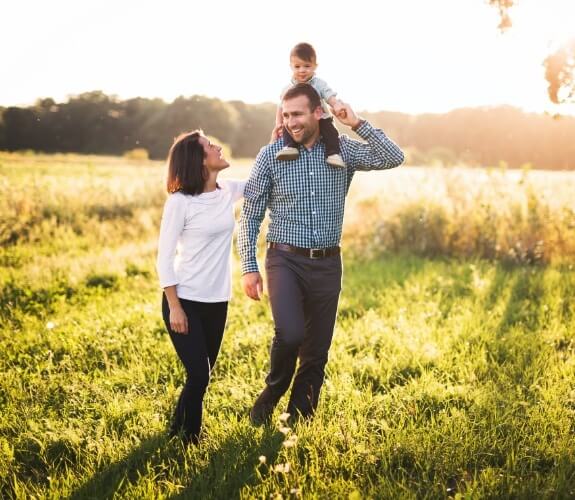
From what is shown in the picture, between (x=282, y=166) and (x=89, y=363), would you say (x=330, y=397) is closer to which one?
(x=282, y=166)

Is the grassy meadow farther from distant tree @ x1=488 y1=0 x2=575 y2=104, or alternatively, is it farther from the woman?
distant tree @ x1=488 y1=0 x2=575 y2=104

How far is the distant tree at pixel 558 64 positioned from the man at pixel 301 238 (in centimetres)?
484

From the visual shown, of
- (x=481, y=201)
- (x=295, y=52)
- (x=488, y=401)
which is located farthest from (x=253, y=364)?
(x=481, y=201)

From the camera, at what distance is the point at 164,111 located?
38.0 meters

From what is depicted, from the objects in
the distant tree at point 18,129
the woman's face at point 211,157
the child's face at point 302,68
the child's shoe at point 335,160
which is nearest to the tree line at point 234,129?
the distant tree at point 18,129

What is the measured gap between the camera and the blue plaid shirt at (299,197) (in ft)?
13.2

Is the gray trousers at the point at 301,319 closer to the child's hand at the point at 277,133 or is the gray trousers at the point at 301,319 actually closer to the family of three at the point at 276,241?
the family of three at the point at 276,241

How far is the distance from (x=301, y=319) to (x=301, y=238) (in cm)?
55

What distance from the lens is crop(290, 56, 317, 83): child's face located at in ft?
16.0

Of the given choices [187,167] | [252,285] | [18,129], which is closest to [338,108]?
[187,167]

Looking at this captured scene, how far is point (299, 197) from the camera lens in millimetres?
4035

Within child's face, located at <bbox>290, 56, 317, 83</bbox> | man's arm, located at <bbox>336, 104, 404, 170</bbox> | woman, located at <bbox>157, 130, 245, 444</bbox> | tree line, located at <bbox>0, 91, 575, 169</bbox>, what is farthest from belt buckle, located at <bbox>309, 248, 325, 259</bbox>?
tree line, located at <bbox>0, 91, 575, 169</bbox>

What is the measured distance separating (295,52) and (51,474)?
3606 mm

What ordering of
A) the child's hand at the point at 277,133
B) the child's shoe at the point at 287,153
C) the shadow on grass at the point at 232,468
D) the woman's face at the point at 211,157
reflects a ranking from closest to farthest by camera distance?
the shadow on grass at the point at 232,468 < the woman's face at the point at 211,157 < the child's shoe at the point at 287,153 < the child's hand at the point at 277,133
